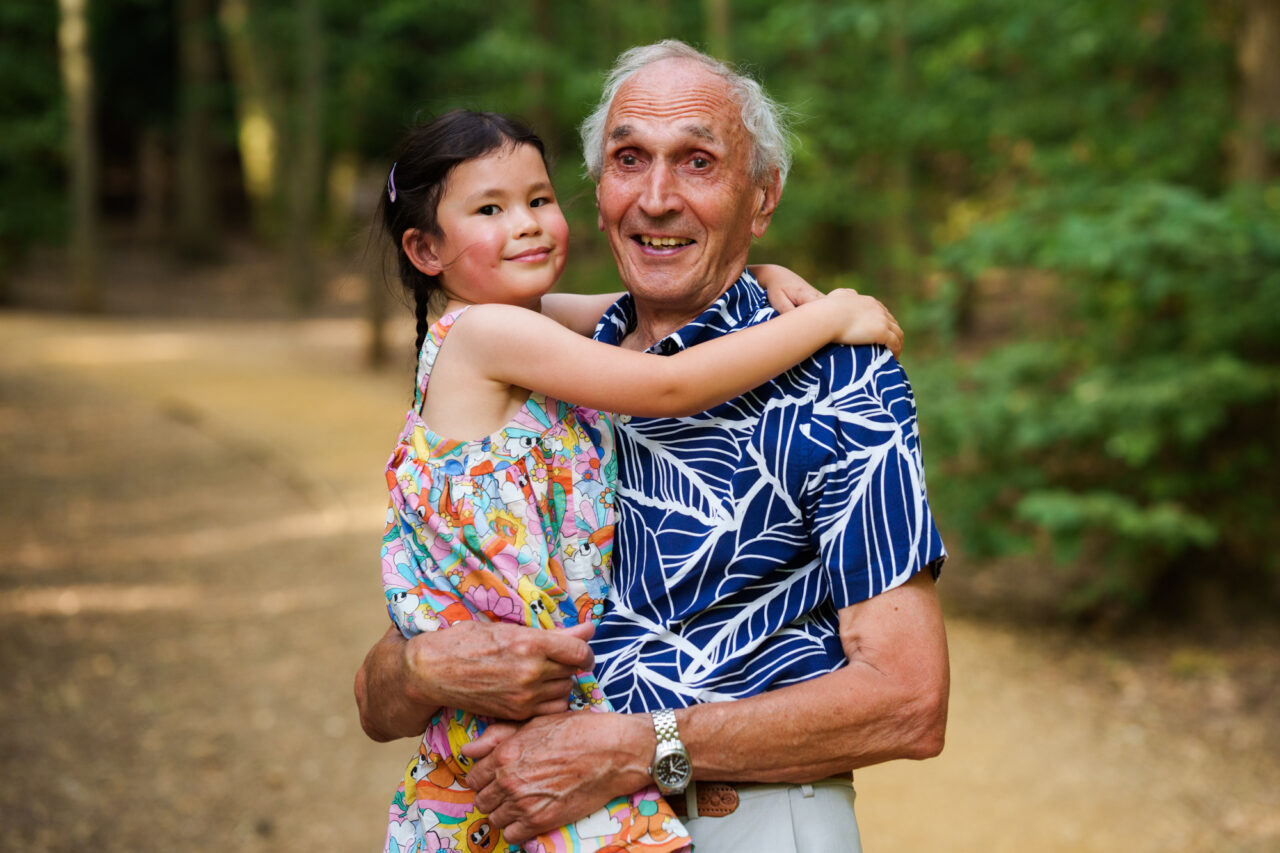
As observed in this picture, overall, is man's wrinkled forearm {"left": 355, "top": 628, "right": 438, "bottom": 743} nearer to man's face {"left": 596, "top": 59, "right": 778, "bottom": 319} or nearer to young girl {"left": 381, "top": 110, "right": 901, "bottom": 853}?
young girl {"left": 381, "top": 110, "right": 901, "bottom": 853}

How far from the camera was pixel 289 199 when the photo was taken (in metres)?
22.3

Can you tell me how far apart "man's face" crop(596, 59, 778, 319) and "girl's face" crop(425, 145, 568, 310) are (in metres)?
0.13

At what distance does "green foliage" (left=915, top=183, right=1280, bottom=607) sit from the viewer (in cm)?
559

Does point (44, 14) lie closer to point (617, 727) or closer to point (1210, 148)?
point (1210, 148)

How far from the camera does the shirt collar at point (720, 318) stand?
2014 mm

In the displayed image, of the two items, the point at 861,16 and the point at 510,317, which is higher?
the point at 861,16

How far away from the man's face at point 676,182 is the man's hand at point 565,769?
2.44 feet

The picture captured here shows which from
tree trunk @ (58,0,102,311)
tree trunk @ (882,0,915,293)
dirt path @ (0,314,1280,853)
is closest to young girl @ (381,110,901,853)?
dirt path @ (0,314,1280,853)

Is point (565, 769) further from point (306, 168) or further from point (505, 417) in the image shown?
point (306, 168)

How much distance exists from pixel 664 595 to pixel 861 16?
21.7ft

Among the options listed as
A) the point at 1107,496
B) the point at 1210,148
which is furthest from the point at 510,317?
the point at 1210,148

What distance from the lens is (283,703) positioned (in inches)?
242

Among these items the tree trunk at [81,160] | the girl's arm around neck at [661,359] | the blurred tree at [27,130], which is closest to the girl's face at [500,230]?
the girl's arm around neck at [661,359]

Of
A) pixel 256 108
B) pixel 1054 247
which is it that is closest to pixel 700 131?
pixel 1054 247
